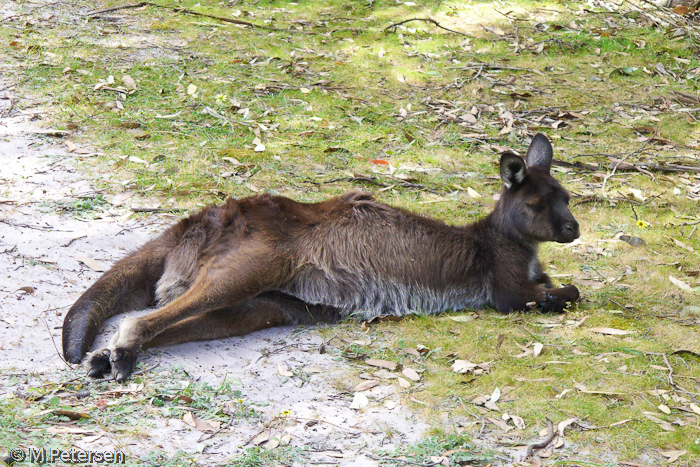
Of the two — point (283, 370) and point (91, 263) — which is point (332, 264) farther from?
point (91, 263)

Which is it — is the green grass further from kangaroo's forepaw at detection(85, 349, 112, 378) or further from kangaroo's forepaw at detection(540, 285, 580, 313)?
kangaroo's forepaw at detection(85, 349, 112, 378)

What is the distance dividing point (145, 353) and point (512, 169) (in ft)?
8.66

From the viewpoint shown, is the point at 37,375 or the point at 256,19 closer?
the point at 37,375

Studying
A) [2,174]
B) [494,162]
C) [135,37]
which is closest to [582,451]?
[494,162]

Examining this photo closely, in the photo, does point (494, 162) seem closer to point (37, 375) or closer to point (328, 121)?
point (328, 121)

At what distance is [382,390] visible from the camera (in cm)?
395

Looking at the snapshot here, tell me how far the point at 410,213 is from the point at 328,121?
2.93 metres

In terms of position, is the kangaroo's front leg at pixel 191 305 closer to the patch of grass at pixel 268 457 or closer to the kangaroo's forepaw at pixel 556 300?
the patch of grass at pixel 268 457

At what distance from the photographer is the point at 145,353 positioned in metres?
4.20

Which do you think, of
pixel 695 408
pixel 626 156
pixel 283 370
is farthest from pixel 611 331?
pixel 626 156

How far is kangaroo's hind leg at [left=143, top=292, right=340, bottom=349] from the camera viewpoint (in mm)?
4336

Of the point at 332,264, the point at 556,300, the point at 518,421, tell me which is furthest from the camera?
the point at 556,300

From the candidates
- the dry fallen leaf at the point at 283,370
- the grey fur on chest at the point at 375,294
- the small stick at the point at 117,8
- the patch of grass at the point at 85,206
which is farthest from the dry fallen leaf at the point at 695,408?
the small stick at the point at 117,8

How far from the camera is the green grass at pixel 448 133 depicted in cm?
415
